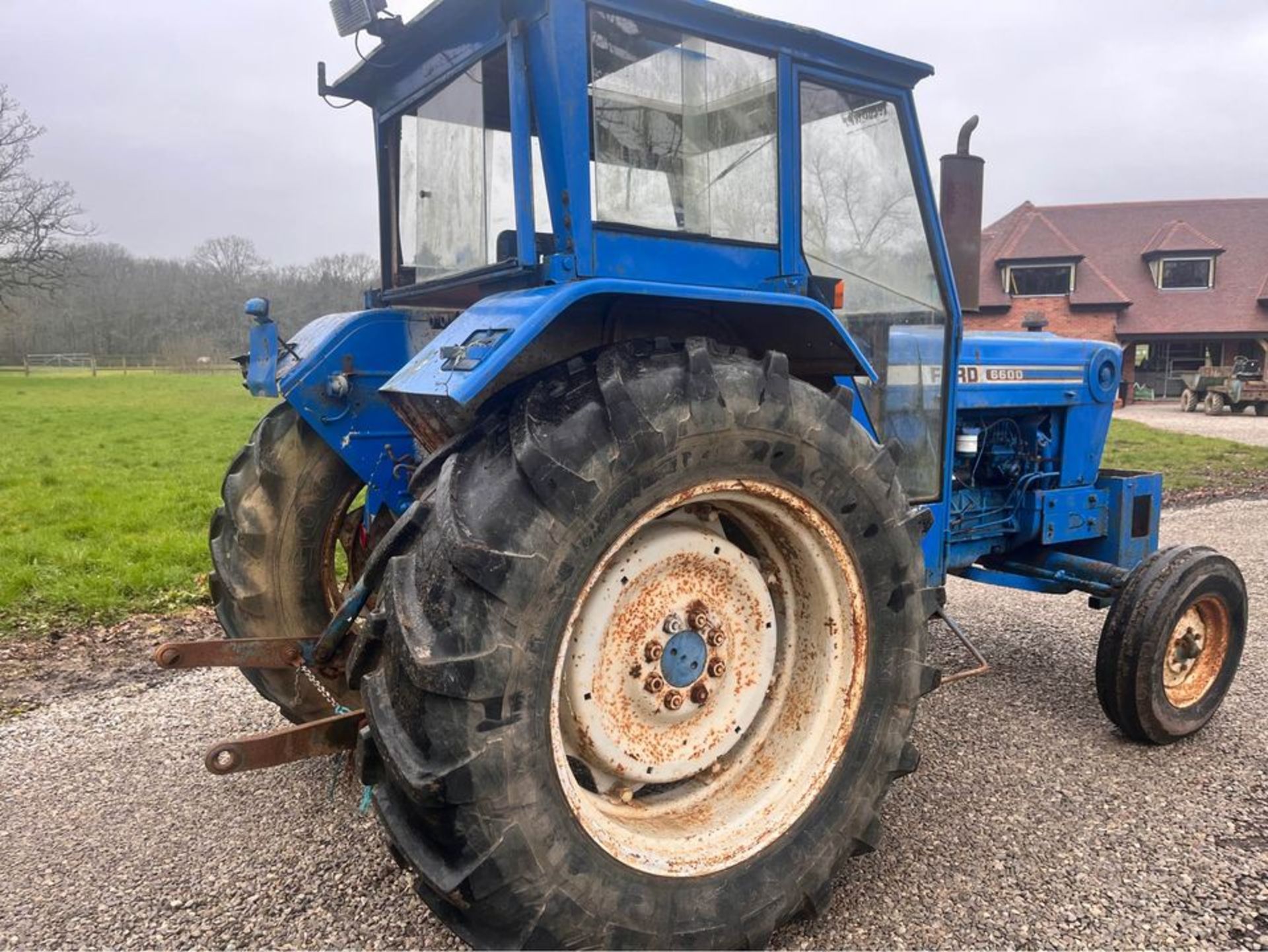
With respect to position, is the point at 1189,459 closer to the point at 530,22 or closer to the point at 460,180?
the point at 460,180

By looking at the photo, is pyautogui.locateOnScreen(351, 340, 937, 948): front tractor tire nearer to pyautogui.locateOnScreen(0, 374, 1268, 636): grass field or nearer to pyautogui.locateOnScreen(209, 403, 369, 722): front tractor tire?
pyautogui.locateOnScreen(209, 403, 369, 722): front tractor tire

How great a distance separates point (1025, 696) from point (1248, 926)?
157 centimetres

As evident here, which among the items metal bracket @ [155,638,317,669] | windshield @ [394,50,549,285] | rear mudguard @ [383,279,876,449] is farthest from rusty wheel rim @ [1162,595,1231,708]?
metal bracket @ [155,638,317,669]

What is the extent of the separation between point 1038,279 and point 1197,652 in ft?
85.8

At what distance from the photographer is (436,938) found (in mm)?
2178

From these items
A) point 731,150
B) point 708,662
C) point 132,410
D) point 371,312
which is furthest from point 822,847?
point 132,410

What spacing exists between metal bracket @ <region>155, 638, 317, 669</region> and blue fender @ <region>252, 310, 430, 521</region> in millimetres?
504

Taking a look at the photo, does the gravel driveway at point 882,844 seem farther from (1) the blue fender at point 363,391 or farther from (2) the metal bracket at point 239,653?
(1) the blue fender at point 363,391

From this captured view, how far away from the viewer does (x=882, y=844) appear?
8.49 feet

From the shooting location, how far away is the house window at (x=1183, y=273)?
28.4 meters

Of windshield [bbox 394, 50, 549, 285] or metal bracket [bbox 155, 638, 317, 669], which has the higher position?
windshield [bbox 394, 50, 549, 285]

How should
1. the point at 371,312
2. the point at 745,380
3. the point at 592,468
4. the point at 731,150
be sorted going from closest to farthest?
the point at 592,468, the point at 745,380, the point at 731,150, the point at 371,312

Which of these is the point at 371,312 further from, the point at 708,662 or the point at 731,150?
the point at 708,662

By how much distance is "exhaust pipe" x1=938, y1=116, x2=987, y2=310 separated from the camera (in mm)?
3238
